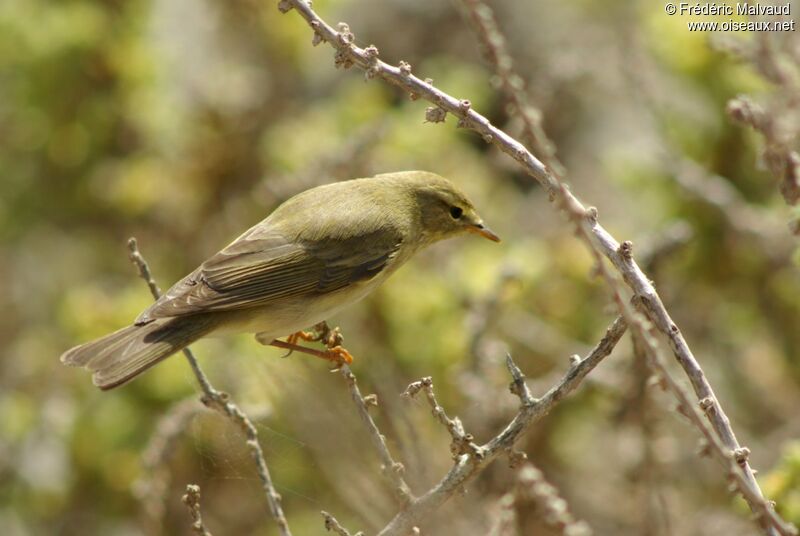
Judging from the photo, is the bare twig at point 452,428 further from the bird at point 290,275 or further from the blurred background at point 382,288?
the bird at point 290,275

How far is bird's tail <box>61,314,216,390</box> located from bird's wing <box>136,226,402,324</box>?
0.43 feet

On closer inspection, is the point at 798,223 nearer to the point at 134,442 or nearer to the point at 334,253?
the point at 334,253

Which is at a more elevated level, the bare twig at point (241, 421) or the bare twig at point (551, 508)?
the bare twig at point (241, 421)

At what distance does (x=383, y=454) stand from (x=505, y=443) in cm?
34

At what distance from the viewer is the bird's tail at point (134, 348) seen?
3.60m

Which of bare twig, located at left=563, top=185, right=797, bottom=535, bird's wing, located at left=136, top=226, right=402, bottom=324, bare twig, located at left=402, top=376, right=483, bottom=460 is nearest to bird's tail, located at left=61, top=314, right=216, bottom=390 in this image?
bird's wing, located at left=136, top=226, right=402, bottom=324

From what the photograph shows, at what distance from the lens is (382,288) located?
217 inches

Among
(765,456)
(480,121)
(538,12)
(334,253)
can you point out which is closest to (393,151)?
(334,253)

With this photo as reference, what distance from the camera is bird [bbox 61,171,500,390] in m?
3.78

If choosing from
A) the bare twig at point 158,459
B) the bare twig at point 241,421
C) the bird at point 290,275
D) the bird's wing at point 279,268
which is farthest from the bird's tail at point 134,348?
the bare twig at point 241,421

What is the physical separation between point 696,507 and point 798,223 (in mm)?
3716

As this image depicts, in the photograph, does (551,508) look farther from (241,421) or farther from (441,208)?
(441,208)

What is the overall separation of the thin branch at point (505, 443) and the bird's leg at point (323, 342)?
1.09 m

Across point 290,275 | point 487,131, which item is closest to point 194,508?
point 487,131
